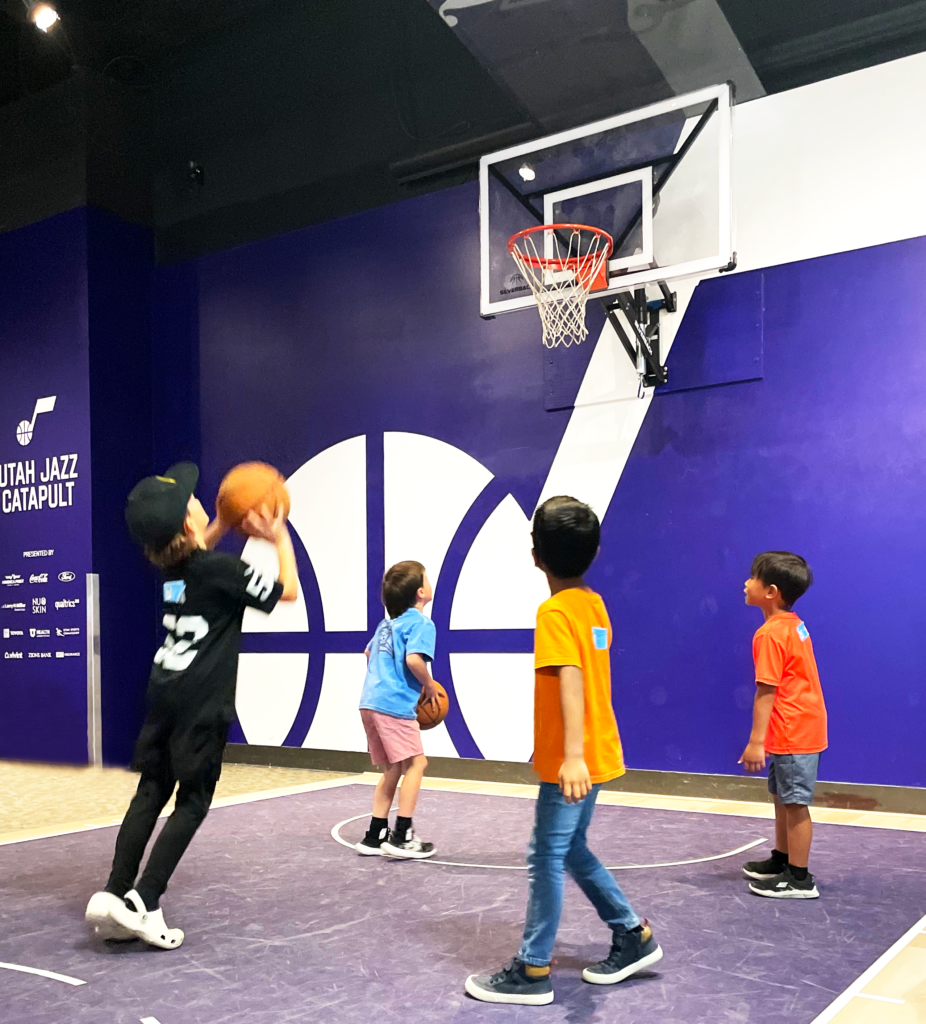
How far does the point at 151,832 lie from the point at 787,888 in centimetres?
210

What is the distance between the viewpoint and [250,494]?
3250 millimetres

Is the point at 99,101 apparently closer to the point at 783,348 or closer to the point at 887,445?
the point at 783,348

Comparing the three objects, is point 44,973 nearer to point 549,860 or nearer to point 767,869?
point 549,860

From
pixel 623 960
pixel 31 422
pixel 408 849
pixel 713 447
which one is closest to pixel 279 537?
pixel 623 960

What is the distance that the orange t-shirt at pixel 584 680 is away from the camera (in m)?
2.55

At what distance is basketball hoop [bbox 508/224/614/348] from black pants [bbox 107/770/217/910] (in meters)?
3.49

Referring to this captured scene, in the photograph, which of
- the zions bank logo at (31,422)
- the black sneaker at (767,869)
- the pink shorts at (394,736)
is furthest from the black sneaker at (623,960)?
the zions bank logo at (31,422)

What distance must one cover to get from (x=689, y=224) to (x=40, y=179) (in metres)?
5.42

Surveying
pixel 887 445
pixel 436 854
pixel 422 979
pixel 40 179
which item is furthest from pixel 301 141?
pixel 422 979

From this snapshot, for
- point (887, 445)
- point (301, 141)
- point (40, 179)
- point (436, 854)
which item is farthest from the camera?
point (40, 179)

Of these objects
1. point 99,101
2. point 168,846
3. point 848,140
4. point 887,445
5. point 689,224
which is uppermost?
point 99,101

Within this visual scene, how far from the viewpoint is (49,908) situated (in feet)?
11.6

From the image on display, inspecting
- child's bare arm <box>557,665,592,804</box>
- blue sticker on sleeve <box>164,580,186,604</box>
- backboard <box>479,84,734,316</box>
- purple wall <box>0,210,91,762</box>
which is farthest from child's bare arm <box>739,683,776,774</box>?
purple wall <box>0,210,91,762</box>

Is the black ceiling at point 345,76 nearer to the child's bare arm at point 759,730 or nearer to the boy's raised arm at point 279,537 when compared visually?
the child's bare arm at point 759,730
